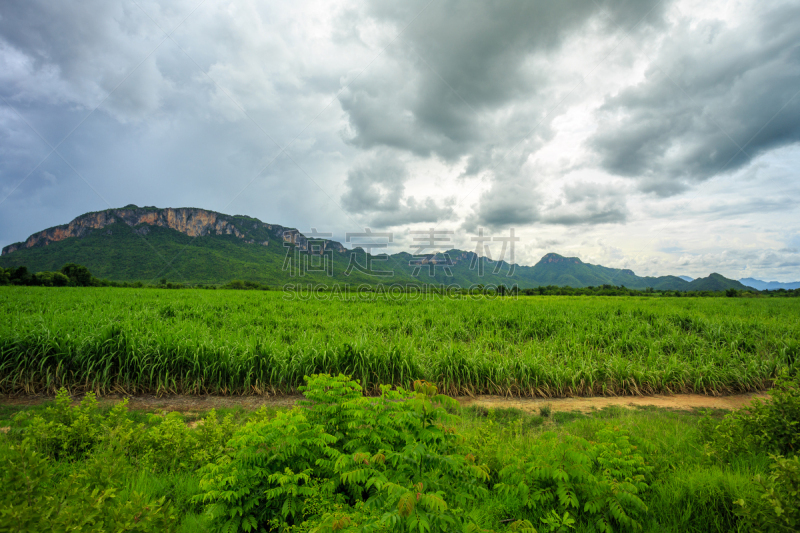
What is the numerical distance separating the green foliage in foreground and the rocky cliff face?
114859 millimetres


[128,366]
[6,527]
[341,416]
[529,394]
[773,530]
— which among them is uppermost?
[6,527]

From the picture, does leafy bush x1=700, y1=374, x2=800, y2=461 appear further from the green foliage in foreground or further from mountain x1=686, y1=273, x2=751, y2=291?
mountain x1=686, y1=273, x2=751, y2=291

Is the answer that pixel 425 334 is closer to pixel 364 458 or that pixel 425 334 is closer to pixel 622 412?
pixel 622 412

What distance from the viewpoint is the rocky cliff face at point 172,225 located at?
4102 inches

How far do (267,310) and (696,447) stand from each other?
48.4ft

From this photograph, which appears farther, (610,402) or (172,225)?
(172,225)

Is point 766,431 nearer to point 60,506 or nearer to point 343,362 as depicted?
point 60,506

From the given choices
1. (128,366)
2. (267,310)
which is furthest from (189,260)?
(128,366)

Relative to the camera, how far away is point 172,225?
12194cm

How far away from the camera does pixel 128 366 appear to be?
6.27 m

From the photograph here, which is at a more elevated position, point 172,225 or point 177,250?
point 172,225

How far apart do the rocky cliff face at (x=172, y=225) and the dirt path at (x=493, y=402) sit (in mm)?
111119

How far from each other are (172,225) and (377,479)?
153 meters

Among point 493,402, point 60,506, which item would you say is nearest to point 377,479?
point 60,506
